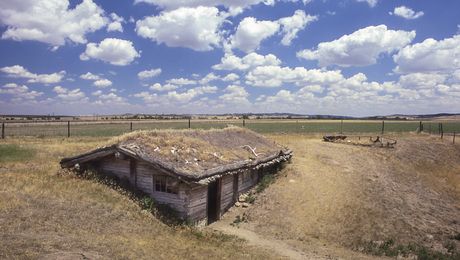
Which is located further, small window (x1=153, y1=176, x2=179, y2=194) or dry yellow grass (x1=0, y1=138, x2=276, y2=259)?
small window (x1=153, y1=176, x2=179, y2=194)

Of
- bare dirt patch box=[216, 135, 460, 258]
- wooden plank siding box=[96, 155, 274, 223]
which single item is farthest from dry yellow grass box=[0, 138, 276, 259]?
bare dirt patch box=[216, 135, 460, 258]

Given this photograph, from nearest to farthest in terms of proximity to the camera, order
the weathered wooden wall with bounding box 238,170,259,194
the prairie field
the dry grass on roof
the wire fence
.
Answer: the prairie field
the dry grass on roof
the weathered wooden wall with bounding box 238,170,259,194
the wire fence

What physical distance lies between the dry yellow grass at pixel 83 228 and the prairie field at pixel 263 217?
0.12ft

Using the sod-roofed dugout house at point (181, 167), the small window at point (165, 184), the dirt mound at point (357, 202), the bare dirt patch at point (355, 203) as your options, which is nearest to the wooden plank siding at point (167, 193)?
the sod-roofed dugout house at point (181, 167)

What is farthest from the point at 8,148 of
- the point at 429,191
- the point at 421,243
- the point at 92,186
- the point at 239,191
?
the point at 429,191

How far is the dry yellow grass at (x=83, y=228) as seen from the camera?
37.2 ft

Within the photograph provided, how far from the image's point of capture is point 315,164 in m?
30.6

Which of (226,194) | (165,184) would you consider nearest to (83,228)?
(165,184)

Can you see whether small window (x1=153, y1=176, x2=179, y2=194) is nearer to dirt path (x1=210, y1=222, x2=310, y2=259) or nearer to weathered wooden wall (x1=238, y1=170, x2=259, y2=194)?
dirt path (x1=210, y1=222, x2=310, y2=259)

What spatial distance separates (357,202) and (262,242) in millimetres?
8402

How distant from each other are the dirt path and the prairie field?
0.15 feet

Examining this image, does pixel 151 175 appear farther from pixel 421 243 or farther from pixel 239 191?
pixel 421 243

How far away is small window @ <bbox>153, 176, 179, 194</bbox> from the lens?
17.6m

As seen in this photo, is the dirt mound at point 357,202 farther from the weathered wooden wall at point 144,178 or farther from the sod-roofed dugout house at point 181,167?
the weathered wooden wall at point 144,178
